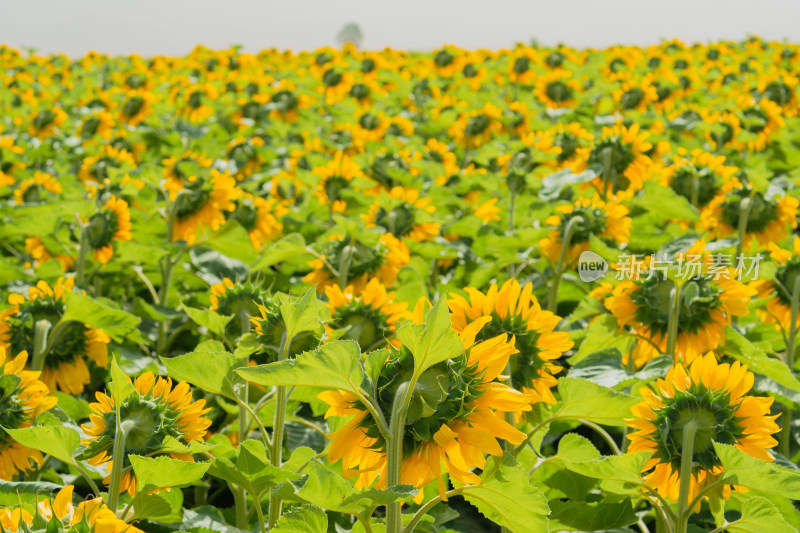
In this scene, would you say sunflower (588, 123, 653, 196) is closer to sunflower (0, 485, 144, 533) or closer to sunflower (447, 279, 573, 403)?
sunflower (447, 279, 573, 403)

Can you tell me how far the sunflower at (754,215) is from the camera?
2.46 metres

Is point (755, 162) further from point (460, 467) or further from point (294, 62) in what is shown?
point (294, 62)

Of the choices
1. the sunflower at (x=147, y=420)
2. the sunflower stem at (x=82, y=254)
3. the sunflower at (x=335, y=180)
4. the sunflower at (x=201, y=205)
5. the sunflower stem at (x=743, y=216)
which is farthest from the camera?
the sunflower at (x=335, y=180)

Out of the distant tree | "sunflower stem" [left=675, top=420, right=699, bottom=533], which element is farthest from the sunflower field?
the distant tree

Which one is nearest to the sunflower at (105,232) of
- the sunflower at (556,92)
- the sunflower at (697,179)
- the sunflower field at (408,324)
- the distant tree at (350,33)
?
the sunflower field at (408,324)

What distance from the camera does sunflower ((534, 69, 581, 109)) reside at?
5316mm

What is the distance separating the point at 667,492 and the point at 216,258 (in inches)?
73.0

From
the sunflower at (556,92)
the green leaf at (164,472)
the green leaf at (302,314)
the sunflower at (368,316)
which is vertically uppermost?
the sunflower at (556,92)

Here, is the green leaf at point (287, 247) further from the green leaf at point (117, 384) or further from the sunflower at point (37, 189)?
the sunflower at point (37, 189)

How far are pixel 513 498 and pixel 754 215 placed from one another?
5.95 feet

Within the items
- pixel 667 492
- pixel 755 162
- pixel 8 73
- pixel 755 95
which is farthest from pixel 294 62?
pixel 667 492

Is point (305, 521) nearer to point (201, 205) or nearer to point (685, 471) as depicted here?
point (685, 471)

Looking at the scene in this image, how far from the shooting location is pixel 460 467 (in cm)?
96

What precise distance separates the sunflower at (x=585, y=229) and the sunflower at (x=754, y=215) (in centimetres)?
36
